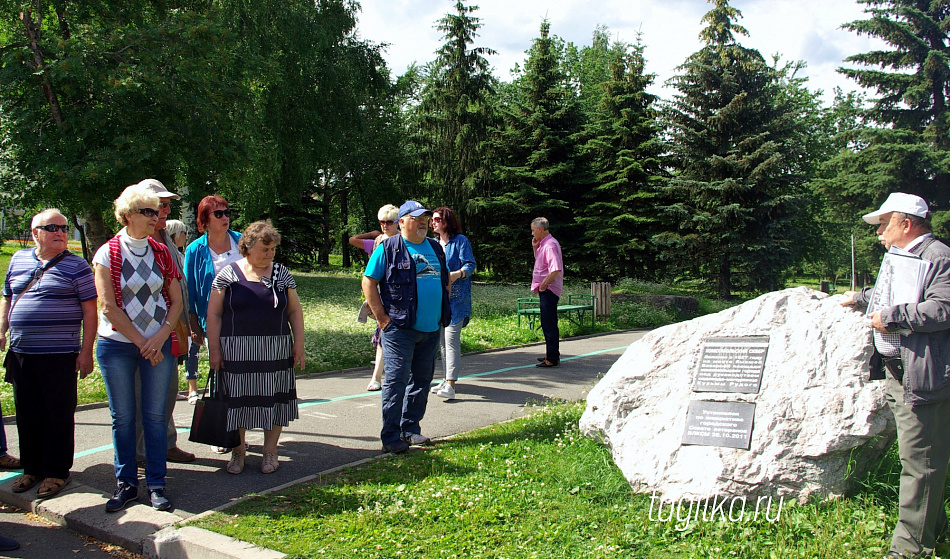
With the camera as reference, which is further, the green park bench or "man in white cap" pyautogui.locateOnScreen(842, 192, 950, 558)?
the green park bench

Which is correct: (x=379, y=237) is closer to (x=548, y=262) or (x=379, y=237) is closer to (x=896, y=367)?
(x=548, y=262)

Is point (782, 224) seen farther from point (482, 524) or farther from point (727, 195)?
point (482, 524)

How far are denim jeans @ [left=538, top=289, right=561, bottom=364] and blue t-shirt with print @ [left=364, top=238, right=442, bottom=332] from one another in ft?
13.5

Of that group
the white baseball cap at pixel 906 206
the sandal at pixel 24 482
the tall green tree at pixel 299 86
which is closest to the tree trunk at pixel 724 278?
the tall green tree at pixel 299 86

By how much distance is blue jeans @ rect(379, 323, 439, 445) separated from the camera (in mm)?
5656

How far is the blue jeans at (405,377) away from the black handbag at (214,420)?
1.22 m

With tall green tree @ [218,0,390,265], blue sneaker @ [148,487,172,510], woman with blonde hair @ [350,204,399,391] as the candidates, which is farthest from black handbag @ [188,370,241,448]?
tall green tree @ [218,0,390,265]

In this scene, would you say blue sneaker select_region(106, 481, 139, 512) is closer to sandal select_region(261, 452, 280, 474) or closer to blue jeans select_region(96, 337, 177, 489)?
blue jeans select_region(96, 337, 177, 489)

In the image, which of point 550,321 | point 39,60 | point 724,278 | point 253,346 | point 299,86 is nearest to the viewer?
point 253,346

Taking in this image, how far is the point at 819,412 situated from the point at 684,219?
1024 inches

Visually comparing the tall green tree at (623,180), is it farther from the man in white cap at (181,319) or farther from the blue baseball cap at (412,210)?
the man in white cap at (181,319)

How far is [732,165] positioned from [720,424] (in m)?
25.5

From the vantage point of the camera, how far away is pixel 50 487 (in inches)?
186

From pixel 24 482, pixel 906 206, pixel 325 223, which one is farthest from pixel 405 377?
pixel 325 223
